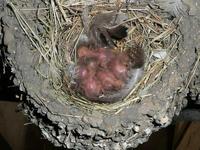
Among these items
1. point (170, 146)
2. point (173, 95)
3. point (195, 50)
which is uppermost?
point (195, 50)

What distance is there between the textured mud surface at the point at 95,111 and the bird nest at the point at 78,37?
0.02m

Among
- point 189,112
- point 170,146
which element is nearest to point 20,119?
point 170,146

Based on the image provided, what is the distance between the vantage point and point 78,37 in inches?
Result: 49.1

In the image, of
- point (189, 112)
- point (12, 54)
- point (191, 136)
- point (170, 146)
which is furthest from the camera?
point (170, 146)

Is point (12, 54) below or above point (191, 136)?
above

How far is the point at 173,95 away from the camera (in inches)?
48.4

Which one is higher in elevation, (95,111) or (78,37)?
(78,37)

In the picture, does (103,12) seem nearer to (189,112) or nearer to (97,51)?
(97,51)

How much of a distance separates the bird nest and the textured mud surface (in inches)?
0.6

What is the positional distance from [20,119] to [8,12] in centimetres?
176

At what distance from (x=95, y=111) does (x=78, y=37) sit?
18 centimetres

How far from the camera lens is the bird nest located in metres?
1.21

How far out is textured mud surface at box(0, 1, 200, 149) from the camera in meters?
1.18

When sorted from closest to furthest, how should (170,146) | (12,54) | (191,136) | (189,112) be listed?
(12,54) < (189,112) < (191,136) < (170,146)
